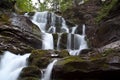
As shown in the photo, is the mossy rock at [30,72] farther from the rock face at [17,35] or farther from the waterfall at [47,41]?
the waterfall at [47,41]

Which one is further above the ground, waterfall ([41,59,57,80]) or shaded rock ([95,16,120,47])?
shaded rock ([95,16,120,47])

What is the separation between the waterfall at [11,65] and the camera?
12.0 m

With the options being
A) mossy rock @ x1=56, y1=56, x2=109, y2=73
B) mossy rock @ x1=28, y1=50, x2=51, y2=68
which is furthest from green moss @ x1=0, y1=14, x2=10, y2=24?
mossy rock @ x1=56, y1=56, x2=109, y2=73

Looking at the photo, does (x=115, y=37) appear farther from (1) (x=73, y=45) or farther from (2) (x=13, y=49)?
(2) (x=13, y=49)

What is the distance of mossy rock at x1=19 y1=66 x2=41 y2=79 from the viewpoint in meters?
10.9

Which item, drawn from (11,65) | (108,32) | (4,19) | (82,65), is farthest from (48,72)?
(4,19)

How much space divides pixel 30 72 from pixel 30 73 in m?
0.04

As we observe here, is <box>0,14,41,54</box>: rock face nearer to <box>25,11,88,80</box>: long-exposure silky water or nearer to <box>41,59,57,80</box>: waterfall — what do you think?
<box>25,11,88,80</box>: long-exposure silky water

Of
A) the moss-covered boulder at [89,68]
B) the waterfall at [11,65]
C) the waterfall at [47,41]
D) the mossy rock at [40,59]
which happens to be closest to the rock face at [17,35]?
the waterfall at [47,41]

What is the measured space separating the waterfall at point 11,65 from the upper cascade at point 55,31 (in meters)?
3.40

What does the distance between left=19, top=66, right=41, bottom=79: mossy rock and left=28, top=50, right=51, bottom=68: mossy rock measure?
658 mm

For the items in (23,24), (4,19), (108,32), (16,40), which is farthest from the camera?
(4,19)

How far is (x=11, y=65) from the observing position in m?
13.0

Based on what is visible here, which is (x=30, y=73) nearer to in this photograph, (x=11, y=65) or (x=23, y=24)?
(x=11, y=65)
